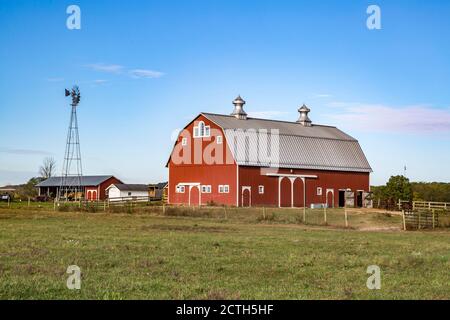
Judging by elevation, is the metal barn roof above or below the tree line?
above

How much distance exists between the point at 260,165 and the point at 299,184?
5.40 meters

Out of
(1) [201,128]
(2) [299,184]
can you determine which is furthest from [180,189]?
(2) [299,184]

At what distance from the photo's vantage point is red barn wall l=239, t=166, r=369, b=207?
63403 millimetres

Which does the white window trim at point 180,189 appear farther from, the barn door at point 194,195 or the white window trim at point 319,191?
the white window trim at point 319,191

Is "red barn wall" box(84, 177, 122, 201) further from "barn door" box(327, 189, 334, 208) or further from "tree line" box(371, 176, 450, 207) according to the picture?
"tree line" box(371, 176, 450, 207)

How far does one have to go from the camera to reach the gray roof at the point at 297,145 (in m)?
63.7

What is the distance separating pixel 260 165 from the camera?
210 ft

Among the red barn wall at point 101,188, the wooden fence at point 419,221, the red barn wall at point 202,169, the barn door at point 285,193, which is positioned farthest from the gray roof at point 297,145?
the red barn wall at point 101,188

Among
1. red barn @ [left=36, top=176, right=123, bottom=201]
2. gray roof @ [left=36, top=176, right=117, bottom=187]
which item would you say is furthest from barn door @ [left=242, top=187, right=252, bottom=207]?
gray roof @ [left=36, top=176, right=117, bottom=187]

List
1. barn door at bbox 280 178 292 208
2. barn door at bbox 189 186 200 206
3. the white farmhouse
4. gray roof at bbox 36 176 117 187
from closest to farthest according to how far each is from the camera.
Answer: barn door at bbox 189 186 200 206 < barn door at bbox 280 178 292 208 < the white farmhouse < gray roof at bbox 36 176 117 187

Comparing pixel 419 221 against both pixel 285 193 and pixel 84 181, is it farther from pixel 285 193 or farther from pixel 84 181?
pixel 84 181

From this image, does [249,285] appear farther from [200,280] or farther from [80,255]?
[80,255]

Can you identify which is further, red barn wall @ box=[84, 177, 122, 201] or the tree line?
red barn wall @ box=[84, 177, 122, 201]
